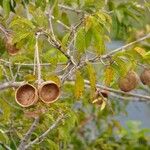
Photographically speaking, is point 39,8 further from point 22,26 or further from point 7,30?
point 22,26

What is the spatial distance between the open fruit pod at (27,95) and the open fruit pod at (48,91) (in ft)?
0.07

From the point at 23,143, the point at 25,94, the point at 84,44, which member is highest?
the point at 84,44

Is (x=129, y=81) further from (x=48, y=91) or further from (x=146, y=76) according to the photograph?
(x=48, y=91)

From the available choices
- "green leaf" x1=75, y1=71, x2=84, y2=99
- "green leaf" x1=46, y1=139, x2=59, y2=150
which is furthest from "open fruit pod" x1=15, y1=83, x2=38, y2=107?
"green leaf" x1=46, y1=139, x2=59, y2=150

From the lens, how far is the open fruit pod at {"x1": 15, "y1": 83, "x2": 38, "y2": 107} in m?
2.02

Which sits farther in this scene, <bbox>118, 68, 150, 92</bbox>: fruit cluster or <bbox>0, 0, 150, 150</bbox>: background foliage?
<bbox>118, 68, 150, 92</bbox>: fruit cluster

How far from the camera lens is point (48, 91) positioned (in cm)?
206

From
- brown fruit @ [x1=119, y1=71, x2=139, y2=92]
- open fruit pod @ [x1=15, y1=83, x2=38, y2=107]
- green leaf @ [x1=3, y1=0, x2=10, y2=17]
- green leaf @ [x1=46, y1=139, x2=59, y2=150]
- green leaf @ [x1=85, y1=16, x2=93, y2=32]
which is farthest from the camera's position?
green leaf @ [x1=46, y1=139, x2=59, y2=150]

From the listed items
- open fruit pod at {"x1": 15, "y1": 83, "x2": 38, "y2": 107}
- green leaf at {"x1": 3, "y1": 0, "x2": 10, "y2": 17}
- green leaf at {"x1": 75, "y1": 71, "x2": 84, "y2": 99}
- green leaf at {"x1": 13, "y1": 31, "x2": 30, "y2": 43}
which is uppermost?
green leaf at {"x1": 3, "y1": 0, "x2": 10, "y2": 17}

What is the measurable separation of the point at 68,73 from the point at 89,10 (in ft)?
3.07

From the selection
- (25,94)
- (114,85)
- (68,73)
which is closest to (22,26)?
(68,73)

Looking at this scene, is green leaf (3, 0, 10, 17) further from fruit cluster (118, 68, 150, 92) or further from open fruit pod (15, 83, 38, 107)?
open fruit pod (15, 83, 38, 107)

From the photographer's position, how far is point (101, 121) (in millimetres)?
5258

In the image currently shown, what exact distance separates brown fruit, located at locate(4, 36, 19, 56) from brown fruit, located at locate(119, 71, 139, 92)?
51cm
